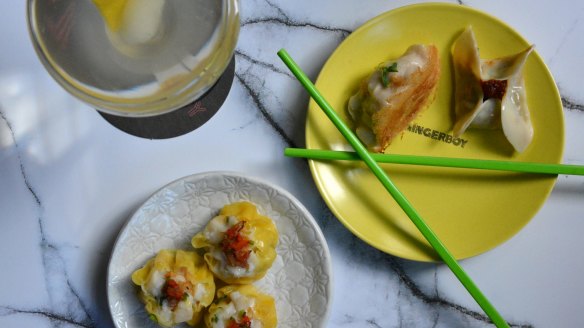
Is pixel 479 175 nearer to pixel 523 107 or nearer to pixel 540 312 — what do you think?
pixel 523 107

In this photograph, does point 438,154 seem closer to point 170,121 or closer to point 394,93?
point 394,93

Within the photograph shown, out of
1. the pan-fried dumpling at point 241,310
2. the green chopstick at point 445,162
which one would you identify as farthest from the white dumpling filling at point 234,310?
the green chopstick at point 445,162

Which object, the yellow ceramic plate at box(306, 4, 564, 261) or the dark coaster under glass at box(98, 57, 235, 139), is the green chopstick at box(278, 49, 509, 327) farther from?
the dark coaster under glass at box(98, 57, 235, 139)

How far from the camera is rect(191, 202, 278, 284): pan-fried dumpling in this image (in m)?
1.12

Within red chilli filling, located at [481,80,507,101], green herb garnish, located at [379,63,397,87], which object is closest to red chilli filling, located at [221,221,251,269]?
green herb garnish, located at [379,63,397,87]

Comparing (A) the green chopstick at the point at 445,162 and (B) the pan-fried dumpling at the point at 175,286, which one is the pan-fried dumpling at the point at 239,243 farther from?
(A) the green chopstick at the point at 445,162

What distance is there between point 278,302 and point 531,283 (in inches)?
20.1

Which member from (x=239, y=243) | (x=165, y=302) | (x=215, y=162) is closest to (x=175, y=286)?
(x=165, y=302)

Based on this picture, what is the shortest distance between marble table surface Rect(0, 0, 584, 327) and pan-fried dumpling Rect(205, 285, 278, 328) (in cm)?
14

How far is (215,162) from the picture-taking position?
3.95 ft

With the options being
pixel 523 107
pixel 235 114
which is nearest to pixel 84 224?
pixel 235 114

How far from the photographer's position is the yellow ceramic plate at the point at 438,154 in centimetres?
115

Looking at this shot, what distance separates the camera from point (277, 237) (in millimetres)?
1160

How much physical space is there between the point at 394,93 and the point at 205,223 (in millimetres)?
435
